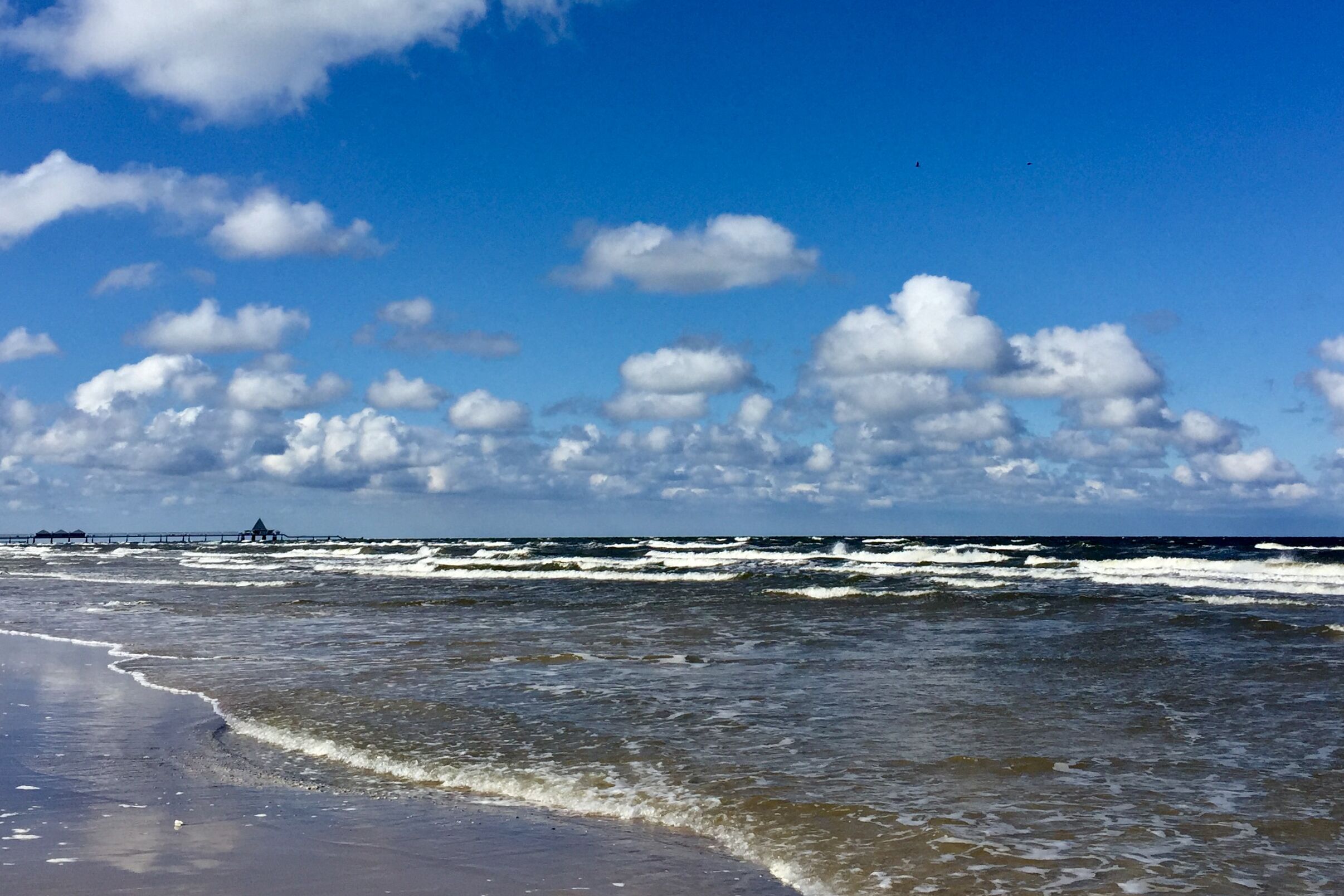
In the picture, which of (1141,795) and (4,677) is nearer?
(1141,795)

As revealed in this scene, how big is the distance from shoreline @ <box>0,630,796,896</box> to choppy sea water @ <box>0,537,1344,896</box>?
56cm

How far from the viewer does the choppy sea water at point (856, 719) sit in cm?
691

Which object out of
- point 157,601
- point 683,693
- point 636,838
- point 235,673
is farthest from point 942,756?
point 157,601

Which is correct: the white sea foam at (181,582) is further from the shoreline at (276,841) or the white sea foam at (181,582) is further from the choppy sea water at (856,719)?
the shoreline at (276,841)

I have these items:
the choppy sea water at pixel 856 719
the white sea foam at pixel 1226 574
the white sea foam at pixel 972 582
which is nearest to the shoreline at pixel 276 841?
the choppy sea water at pixel 856 719

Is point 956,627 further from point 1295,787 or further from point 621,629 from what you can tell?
point 1295,787

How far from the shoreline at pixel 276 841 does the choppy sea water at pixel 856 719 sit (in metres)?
0.56

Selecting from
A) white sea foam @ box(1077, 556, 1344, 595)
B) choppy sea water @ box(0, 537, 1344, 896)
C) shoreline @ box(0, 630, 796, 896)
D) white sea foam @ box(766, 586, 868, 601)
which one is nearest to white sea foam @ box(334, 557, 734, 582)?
white sea foam @ box(766, 586, 868, 601)

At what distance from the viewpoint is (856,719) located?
1140cm

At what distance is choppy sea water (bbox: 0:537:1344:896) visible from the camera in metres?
6.91

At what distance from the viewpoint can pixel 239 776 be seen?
29.2 ft

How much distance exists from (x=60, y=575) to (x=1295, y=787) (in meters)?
54.9

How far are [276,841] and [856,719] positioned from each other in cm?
662

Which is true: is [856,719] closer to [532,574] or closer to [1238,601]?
[1238,601]
